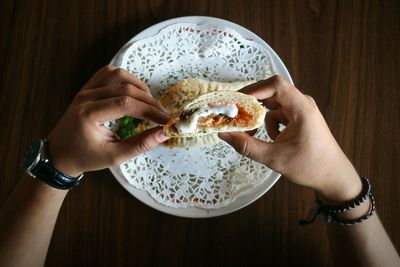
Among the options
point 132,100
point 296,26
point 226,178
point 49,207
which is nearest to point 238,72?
point 296,26

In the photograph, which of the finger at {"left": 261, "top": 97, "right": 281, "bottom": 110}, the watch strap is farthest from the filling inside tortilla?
the watch strap

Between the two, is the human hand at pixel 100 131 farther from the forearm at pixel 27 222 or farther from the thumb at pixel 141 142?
the forearm at pixel 27 222

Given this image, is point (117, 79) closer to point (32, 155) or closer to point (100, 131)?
point (100, 131)

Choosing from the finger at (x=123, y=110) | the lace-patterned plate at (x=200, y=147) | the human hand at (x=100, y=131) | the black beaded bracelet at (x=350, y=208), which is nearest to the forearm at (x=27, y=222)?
the human hand at (x=100, y=131)

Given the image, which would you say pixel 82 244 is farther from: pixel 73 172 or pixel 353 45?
pixel 353 45

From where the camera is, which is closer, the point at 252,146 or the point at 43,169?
the point at 252,146

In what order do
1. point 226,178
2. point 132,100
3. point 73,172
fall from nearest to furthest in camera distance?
point 132,100, point 73,172, point 226,178

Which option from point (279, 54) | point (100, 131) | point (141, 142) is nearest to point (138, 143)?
point (141, 142)

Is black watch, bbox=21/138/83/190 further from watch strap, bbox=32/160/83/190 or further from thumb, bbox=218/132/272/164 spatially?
thumb, bbox=218/132/272/164
